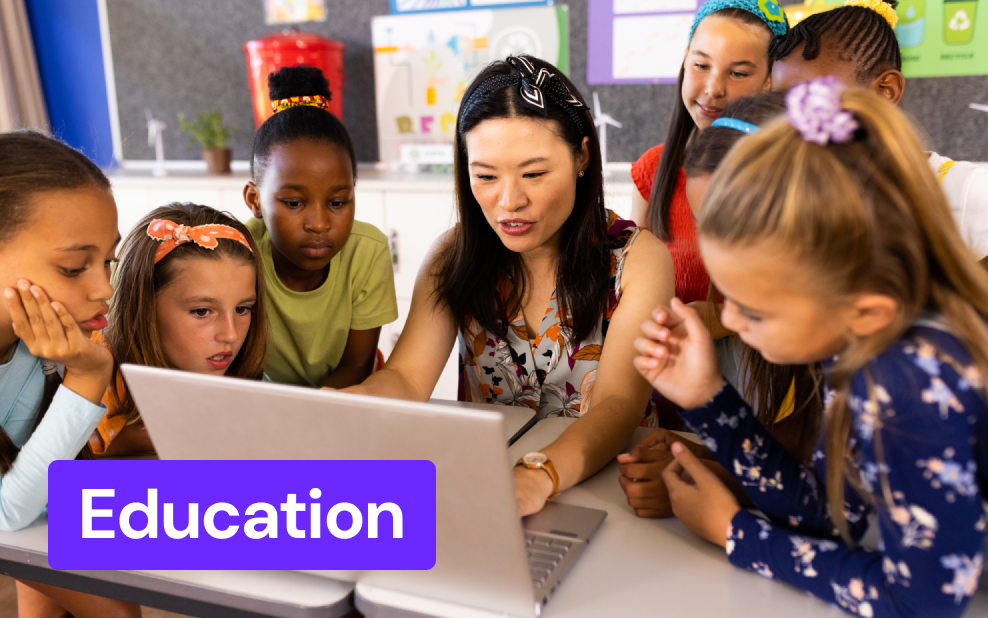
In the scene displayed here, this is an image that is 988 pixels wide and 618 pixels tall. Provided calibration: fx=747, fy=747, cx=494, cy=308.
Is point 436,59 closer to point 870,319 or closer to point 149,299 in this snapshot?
point 149,299

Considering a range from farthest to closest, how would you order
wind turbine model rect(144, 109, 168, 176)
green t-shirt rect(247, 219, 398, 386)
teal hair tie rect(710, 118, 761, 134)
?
wind turbine model rect(144, 109, 168, 176) → green t-shirt rect(247, 219, 398, 386) → teal hair tie rect(710, 118, 761, 134)

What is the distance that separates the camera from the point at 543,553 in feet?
2.13

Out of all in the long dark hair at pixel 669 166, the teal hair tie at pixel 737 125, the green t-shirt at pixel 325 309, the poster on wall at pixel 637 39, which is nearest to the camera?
the teal hair tie at pixel 737 125

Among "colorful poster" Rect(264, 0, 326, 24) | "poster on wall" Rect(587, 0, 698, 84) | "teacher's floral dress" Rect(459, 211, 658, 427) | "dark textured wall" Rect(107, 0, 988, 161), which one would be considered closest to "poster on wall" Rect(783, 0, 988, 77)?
"poster on wall" Rect(587, 0, 698, 84)

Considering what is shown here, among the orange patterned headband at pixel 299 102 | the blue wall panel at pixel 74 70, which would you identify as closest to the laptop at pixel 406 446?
the orange patterned headband at pixel 299 102

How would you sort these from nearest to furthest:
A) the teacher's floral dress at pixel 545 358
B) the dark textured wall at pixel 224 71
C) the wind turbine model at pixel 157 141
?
the teacher's floral dress at pixel 545 358, the dark textured wall at pixel 224 71, the wind turbine model at pixel 157 141

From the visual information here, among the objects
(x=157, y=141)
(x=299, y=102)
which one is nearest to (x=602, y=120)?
(x=299, y=102)

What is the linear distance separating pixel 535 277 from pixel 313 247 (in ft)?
1.15

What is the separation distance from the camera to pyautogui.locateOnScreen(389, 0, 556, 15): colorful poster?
2342 millimetres

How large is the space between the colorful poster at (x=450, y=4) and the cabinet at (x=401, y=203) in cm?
54

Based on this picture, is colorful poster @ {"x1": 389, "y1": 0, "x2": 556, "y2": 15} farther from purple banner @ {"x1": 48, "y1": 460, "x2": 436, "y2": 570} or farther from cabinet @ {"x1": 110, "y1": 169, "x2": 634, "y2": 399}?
purple banner @ {"x1": 48, "y1": 460, "x2": 436, "y2": 570}

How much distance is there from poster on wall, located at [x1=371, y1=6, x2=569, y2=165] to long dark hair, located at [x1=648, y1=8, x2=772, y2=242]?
3.13 feet

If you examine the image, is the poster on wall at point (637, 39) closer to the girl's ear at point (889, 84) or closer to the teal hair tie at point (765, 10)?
the teal hair tie at point (765, 10)

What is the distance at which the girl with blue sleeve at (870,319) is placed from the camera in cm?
52
